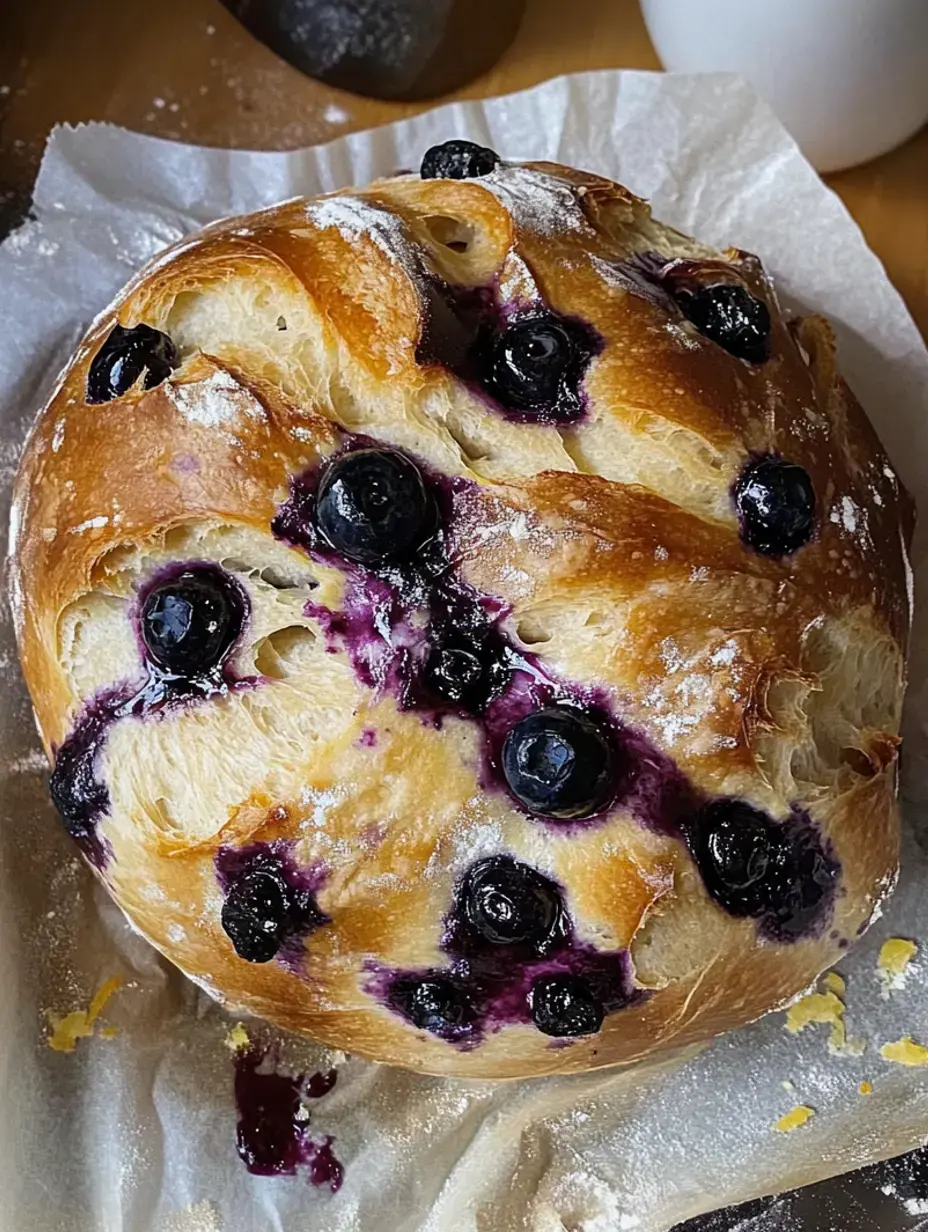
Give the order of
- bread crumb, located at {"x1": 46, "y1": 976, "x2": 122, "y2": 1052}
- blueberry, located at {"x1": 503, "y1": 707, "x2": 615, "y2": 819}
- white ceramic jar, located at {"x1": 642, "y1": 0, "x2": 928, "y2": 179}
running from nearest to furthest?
1. blueberry, located at {"x1": 503, "y1": 707, "x2": 615, "y2": 819}
2. bread crumb, located at {"x1": 46, "y1": 976, "x2": 122, "y2": 1052}
3. white ceramic jar, located at {"x1": 642, "y1": 0, "x2": 928, "y2": 179}

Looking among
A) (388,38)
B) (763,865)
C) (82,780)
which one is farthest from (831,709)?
(388,38)

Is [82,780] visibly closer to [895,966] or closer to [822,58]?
[895,966]

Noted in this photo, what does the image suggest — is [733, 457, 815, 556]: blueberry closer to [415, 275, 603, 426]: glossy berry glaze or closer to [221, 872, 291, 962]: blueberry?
[415, 275, 603, 426]: glossy berry glaze

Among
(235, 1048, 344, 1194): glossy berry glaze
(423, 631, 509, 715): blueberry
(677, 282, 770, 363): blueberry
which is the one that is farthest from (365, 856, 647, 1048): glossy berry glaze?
(677, 282, 770, 363): blueberry

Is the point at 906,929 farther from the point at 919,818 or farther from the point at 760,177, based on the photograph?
the point at 760,177

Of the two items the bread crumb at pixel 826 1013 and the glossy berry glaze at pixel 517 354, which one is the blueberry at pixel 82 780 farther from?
the bread crumb at pixel 826 1013

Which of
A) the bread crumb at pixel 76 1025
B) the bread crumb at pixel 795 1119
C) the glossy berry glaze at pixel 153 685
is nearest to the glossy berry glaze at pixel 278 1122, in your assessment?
the bread crumb at pixel 76 1025
